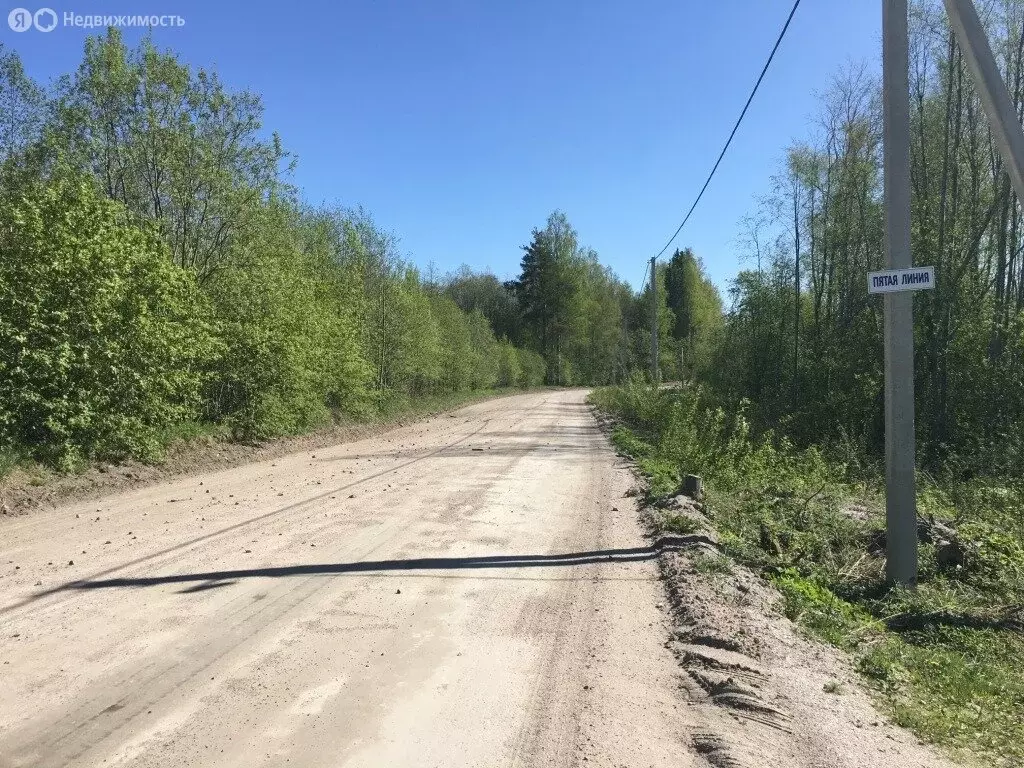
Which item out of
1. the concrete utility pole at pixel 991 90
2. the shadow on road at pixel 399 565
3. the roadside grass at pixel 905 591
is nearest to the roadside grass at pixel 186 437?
the shadow on road at pixel 399 565

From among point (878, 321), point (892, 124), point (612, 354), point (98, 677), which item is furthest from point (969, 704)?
point (612, 354)

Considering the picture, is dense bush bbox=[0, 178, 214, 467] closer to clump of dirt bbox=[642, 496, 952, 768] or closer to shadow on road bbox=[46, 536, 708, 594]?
shadow on road bbox=[46, 536, 708, 594]

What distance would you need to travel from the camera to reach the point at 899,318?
20.6 ft

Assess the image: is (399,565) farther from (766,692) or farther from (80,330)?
(80,330)

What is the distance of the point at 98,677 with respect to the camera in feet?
13.9

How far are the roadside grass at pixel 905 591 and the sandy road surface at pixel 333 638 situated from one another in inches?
56.2

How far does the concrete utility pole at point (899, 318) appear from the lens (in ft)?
20.6

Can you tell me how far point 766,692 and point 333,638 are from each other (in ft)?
9.91

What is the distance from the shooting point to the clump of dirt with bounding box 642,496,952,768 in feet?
11.5

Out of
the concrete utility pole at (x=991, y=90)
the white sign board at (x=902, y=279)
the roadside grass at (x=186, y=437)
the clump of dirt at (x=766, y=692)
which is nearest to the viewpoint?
the clump of dirt at (x=766, y=692)

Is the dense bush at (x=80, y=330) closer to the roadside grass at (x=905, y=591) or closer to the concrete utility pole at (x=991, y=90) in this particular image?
the roadside grass at (x=905, y=591)

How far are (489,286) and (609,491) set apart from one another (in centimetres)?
7958

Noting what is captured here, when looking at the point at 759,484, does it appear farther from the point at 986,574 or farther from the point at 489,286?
the point at 489,286

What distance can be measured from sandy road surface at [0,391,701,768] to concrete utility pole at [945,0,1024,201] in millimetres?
4256
